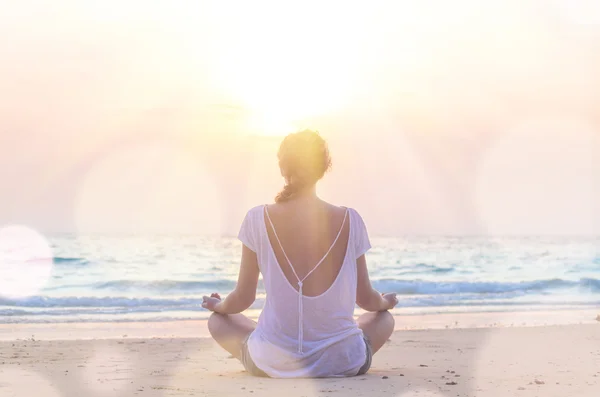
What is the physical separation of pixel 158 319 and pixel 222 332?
25.6 feet

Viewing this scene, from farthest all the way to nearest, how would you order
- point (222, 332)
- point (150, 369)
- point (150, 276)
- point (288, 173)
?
1. point (150, 276)
2. point (150, 369)
3. point (222, 332)
4. point (288, 173)

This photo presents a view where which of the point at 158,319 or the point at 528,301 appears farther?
the point at 528,301

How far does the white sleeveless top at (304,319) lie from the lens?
483 centimetres

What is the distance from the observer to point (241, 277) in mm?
4973

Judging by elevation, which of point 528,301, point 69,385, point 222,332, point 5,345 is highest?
point 222,332

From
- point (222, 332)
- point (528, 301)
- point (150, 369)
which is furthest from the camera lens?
point (528, 301)

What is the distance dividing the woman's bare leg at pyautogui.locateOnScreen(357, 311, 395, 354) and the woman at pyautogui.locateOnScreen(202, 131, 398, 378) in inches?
8.8

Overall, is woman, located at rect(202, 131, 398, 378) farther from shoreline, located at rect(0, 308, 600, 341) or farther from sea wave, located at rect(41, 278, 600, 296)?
sea wave, located at rect(41, 278, 600, 296)

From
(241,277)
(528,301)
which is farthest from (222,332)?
(528,301)

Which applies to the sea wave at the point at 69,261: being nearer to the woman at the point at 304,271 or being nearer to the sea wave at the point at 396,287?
the sea wave at the point at 396,287

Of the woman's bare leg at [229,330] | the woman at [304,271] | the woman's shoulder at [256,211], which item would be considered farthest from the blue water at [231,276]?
the woman's shoulder at [256,211]

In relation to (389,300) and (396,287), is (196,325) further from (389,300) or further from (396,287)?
(396,287)

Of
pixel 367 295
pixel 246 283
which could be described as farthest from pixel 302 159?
pixel 367 295

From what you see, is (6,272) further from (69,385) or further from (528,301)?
(69,385)
